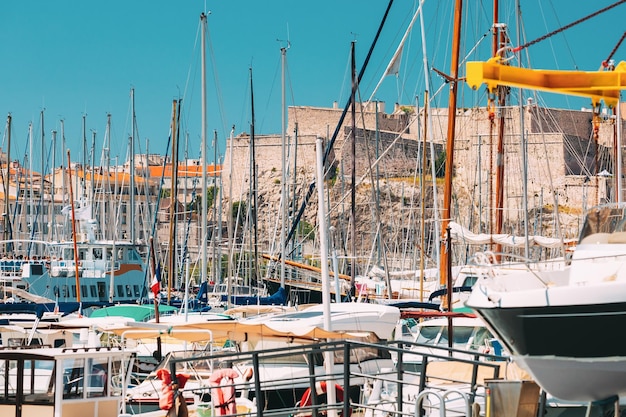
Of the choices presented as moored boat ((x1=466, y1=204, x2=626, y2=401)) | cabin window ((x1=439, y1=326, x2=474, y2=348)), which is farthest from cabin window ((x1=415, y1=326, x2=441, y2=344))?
moored boat ((x1=466, y1=204, x2=626, y2=401))

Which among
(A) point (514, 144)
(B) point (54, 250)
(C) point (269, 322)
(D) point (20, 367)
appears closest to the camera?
(D) point (20, 367)

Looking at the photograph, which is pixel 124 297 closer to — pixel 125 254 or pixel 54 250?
pixel 125 254

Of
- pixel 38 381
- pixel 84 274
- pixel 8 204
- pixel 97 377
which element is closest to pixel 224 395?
pixel 97 377

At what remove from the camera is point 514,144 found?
6181 cm

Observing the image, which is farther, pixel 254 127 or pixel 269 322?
pixel 254 127

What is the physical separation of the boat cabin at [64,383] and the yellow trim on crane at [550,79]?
5624mm

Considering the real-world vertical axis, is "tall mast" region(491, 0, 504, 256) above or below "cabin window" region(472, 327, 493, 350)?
above

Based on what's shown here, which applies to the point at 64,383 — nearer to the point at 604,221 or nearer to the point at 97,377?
the point at 97,377

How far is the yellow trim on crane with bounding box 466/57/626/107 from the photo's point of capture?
448 inches

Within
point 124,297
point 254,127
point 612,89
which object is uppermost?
point 254,127

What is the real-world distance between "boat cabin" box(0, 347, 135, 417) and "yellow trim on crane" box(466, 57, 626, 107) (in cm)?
562

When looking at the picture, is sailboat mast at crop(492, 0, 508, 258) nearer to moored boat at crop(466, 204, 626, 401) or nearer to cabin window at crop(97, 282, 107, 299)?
moored boat at crop(466, 204, 626, 401)

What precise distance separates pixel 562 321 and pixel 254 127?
30657 millimetres

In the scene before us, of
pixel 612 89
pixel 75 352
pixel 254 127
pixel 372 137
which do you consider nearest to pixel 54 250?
pixel 254 127
